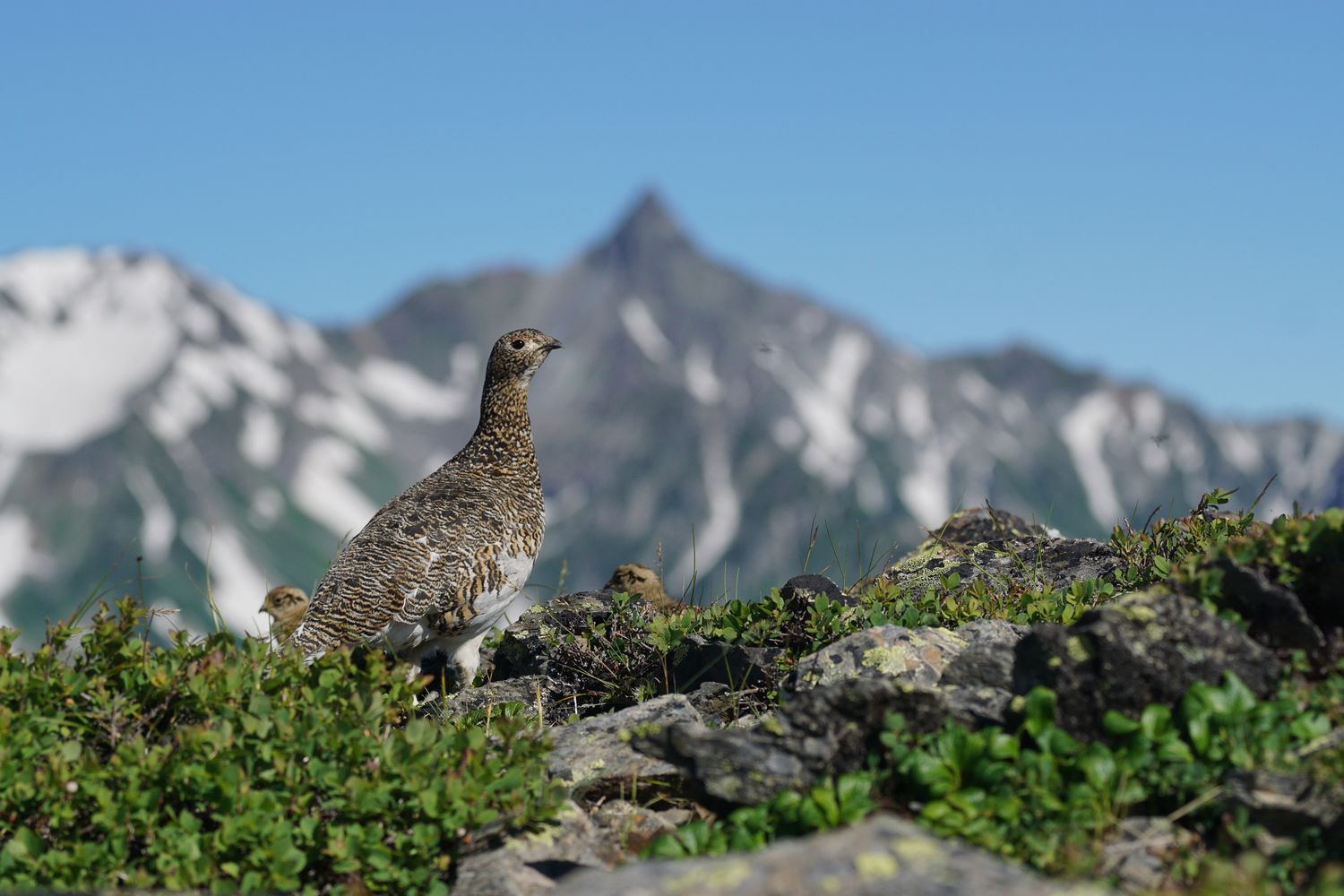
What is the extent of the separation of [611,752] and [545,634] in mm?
2424

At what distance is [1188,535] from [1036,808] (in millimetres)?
4333

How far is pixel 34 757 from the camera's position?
20.5 feet

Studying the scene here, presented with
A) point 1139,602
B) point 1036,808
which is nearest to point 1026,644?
point 1139,602

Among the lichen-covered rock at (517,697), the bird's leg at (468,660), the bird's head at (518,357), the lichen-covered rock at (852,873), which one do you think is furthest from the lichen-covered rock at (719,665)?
the bird's head at (518,357)

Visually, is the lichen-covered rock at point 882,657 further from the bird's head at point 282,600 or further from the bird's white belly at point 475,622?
the bird's head at point 282,600

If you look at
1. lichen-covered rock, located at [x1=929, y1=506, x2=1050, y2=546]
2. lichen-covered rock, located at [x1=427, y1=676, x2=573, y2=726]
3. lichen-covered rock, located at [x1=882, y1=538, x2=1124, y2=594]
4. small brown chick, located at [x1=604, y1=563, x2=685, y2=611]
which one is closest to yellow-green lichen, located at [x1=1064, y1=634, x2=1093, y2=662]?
lichen-covered rock, located at [x1=882, y1=538, x2=1124, y2=594]

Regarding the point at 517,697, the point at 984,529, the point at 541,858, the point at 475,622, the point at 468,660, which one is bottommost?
the point at 541,858

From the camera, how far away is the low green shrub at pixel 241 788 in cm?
566

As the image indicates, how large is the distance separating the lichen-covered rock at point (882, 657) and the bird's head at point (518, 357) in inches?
230

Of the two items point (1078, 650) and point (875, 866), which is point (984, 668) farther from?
point (875, 866)

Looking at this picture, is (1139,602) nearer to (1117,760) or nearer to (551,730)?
(1117,760)

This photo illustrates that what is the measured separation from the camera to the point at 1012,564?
10.5 meters

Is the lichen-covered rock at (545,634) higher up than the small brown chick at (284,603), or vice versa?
the small brown chick at (284,603)

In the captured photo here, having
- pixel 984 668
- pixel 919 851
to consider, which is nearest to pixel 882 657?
pixel 984 668
